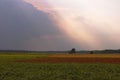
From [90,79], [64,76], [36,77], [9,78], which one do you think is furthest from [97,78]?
[9,78]

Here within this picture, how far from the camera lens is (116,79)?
25953mm

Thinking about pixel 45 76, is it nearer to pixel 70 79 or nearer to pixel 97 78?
pixel 70 79

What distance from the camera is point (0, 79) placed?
85.2 ft

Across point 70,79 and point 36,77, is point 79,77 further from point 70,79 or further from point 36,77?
point 36,77

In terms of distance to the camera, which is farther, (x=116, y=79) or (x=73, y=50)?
(x=73, y=50)

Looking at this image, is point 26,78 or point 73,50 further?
point 73,50

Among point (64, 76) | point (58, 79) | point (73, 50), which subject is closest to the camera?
point (58, 79)

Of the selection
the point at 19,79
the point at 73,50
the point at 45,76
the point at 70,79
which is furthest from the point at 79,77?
the point at 73,50

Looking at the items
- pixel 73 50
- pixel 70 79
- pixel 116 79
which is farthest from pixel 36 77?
pixel 73 50

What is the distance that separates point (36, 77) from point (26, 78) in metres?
1.01

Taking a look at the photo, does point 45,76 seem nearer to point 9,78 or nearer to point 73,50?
point 9,78

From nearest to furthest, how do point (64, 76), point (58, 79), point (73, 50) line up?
point (58, 79) → point (64, 76) → point (73, 50)

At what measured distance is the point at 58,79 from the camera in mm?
25734

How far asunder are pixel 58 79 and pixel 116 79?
192 inches
